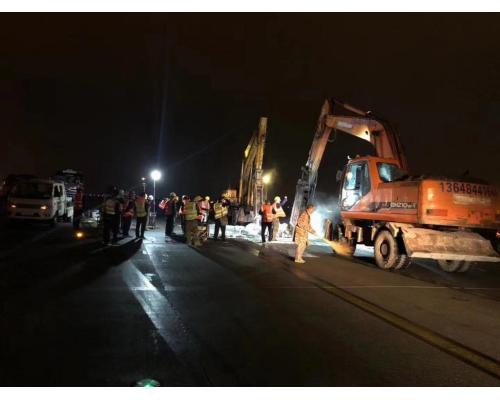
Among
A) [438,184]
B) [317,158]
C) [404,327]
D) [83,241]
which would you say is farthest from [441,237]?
[83,241]

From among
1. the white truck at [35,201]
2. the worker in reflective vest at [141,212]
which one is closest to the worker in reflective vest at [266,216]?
the worker in reflective vest at [141,212]

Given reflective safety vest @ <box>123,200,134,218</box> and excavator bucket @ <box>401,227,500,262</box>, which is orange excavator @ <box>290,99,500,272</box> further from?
reflective safety vest @ <box>123,200,134,218</box>

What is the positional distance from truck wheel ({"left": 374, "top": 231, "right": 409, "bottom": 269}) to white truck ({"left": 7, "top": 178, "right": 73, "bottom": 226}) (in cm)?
1396

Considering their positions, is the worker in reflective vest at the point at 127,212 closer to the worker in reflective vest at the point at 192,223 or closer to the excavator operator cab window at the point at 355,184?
the worker in reflective vest at the point at 192,223

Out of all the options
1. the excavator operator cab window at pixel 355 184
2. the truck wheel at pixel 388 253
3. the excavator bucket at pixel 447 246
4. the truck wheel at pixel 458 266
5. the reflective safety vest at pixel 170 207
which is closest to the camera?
the excavator bucket at pixel 447 246

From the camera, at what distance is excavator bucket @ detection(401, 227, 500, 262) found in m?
11.1

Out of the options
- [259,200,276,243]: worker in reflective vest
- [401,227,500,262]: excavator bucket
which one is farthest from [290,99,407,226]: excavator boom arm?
[401,227,500,262]: excavator bucket

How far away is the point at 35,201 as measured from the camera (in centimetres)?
1969

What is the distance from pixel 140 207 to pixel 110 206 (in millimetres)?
2104

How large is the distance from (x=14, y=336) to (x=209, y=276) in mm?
4663

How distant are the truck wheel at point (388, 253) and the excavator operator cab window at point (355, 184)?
156cm

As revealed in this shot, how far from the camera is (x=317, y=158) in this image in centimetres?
1772

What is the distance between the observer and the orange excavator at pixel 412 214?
11325 millimetres
